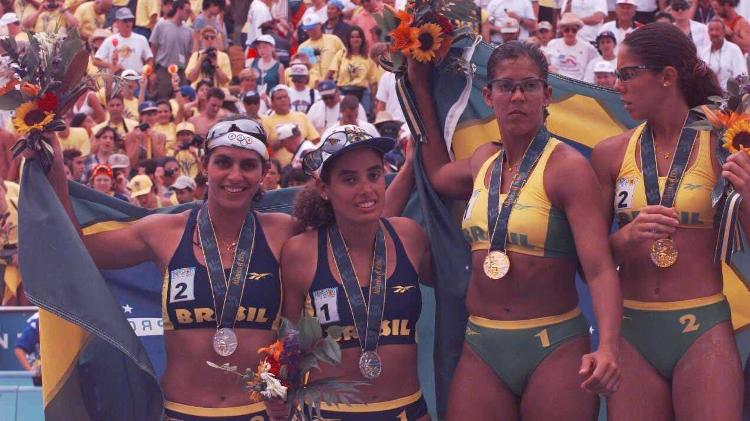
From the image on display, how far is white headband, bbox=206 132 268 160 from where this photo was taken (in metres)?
5.62

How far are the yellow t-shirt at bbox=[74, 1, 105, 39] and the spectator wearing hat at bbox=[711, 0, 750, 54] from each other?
7.68 metres

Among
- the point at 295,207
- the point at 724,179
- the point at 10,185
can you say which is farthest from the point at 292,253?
the point at 10,185

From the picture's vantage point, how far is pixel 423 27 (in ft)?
19.4

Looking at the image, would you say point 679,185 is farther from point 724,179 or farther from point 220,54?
point 220,54

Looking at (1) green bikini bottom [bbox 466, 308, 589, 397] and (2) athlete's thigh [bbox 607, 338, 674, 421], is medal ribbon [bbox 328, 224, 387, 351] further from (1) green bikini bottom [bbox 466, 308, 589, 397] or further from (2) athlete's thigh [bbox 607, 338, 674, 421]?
(2) athlete's thigh [bbox 607, 338, 674, 421]

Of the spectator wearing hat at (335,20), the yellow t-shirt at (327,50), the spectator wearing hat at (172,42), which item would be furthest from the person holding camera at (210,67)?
the spectator wearing hat at (335,20)

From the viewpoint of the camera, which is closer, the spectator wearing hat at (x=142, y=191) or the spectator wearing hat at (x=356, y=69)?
the spectator wearing hat at (x=142, y=191)

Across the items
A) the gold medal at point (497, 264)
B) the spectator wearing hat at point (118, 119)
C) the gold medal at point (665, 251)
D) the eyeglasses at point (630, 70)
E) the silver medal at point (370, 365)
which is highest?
the eyeglasses at point (630, 70)

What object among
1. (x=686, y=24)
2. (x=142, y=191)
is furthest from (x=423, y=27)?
(x=686, y=24)

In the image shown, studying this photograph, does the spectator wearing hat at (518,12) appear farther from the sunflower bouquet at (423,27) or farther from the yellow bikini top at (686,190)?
the yellow bikini top at (686,190)

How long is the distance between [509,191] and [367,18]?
35.3 ft

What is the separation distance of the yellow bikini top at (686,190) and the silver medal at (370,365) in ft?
3.67

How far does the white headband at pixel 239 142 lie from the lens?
562cm

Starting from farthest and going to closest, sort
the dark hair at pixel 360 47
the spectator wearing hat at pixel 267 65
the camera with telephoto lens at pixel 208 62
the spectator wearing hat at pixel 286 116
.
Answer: the camera with telephoto lens at pixel 208 62 → the spectator wearing hat at pixel 267 65 → the dark hair at pixel 360 47 → the spectator wearing hat at pixel 286 116
